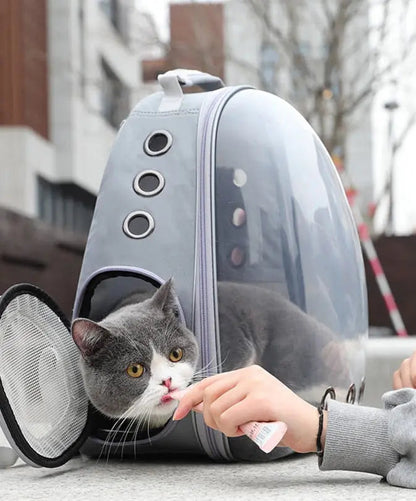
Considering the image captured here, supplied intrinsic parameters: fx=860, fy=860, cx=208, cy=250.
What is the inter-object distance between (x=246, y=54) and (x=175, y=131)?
10286 millimetres

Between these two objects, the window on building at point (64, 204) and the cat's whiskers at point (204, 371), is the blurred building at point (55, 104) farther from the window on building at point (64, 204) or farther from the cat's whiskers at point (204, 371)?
the cat's whiskers at point (204, 371)

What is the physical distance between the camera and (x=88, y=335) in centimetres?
111

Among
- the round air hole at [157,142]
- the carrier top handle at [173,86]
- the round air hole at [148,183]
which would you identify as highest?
the carrier top handle at [173,86]

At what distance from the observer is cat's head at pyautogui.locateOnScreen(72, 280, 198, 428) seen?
3.64ft

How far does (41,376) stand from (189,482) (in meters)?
0.24

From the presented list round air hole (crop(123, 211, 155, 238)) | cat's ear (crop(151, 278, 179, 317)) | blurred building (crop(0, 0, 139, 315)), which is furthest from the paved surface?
blurred building (crop(0, 0, 139, 315))

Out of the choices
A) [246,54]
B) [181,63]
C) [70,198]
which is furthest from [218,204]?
[246,54]

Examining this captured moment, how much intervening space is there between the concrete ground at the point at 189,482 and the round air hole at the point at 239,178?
0.40 metres

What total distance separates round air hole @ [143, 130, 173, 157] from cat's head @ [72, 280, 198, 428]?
24 centimetres

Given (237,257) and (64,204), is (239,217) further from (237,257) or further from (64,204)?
(64,204)

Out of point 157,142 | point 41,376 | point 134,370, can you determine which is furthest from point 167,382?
point 157,142

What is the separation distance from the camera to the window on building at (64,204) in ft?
30.8

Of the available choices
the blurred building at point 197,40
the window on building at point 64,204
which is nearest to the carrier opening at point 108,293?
the blurred building at point 197,40

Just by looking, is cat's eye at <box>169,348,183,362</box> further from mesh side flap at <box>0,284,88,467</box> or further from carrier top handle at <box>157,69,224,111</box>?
carrier top handle at <box>157,69,224,111</box>
